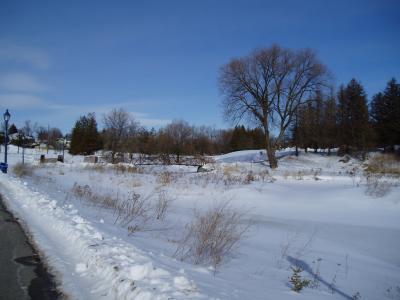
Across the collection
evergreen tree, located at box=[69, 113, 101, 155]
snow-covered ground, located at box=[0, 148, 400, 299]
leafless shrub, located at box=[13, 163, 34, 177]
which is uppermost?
evergreen tree, located at box=[69, 113, 101, 155]

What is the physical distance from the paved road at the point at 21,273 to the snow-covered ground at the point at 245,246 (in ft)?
0.51

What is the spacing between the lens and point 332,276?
5438 mm

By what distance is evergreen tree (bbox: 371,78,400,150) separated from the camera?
4300 centimetres

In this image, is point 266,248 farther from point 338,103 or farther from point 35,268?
point 338,103

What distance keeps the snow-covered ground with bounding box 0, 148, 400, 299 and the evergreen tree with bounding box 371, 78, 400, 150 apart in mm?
35050

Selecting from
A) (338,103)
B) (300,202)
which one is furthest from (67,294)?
(338,103)

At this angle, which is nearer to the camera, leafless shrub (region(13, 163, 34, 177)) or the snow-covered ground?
the snow-covered ground

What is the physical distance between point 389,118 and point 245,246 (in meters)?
44.7

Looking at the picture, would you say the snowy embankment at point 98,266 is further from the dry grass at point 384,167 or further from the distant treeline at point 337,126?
the distant treeline at point 337,126

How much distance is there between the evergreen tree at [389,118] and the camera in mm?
43000

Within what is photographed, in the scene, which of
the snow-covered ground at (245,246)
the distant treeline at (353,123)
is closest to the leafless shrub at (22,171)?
the snow-covered ground at (245,246)

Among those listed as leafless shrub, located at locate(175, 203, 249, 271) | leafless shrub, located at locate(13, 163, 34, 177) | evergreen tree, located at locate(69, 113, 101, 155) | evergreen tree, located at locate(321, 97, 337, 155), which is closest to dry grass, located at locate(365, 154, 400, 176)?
leafless shrub, located at locate(175, 203, 249, 271)

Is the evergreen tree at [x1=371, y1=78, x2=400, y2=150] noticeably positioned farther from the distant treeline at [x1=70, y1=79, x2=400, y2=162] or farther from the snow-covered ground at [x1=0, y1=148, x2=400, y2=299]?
the snow-covered ground at [x1=0, y1=148, x2=400, y2=299]

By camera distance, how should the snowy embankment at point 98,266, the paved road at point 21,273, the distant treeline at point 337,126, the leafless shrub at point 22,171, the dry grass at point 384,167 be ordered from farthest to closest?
the distant treeline at point 337,126 → the leafless shrub at point 22,171 → the dry grass at point 384,167 → the paved road at point 21,273 → the snowy embankment at point 98,266
